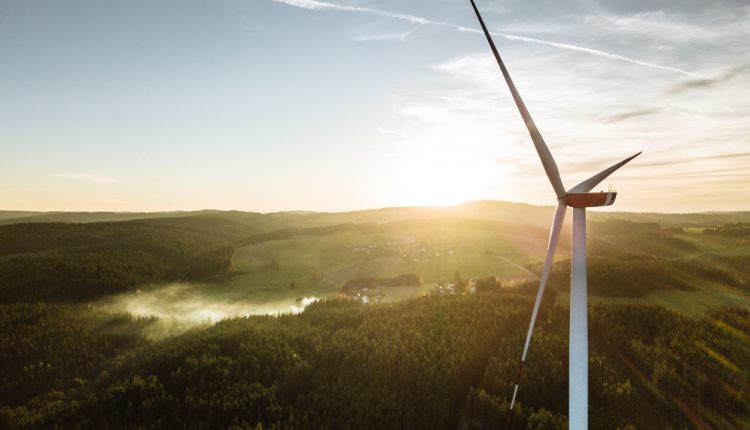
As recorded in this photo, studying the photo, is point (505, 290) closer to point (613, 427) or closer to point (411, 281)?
point (411, 281)

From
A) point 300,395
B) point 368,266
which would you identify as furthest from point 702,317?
point 368,266

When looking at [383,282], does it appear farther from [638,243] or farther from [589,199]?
[638,243]

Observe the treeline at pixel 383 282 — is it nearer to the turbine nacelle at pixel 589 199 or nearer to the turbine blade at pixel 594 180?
the turbine blade at pixel 594 180

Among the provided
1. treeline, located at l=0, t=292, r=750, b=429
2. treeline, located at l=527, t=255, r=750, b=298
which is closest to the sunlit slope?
treeline, located at l=527, t=255, r=750, b=298

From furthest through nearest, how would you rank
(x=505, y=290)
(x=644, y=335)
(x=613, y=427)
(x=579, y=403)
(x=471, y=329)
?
(x=505, y=290)
(x=471, y=329)
(x=644, y=335)
(x=613, y=427)
(x=579, y=403)

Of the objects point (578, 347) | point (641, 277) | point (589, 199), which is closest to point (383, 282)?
point (641, 277)

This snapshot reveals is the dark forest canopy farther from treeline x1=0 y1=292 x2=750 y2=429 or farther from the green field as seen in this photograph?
the green field
